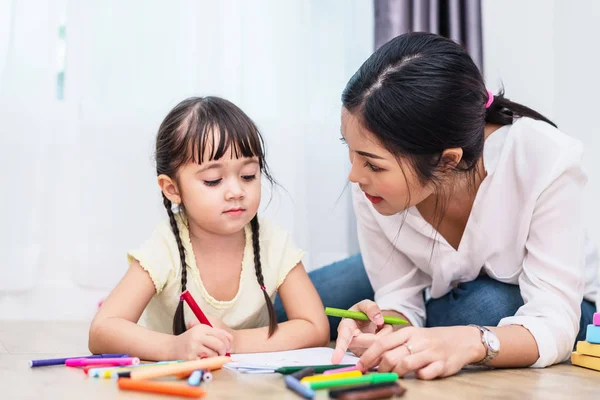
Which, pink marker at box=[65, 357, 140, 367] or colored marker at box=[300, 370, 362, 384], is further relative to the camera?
pink marker at box=[65, 357, 140, 367]

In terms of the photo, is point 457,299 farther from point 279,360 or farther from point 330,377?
point 330,377

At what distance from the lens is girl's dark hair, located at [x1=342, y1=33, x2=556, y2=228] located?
3.73ft

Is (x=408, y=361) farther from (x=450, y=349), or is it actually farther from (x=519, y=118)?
(x=519, y=118)

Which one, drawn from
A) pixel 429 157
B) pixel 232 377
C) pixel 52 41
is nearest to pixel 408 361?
pixel 232 377

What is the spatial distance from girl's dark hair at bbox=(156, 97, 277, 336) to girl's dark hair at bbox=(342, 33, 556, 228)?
23 centimetres

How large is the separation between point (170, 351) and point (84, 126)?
1.20 metres

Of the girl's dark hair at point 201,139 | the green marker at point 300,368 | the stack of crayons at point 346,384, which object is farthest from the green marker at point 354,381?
the girl's dark hair at point 201,139

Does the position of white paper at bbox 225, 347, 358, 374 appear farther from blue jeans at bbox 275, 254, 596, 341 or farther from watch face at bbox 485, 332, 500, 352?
blue jeans at bbox 275, 254, 596, 341

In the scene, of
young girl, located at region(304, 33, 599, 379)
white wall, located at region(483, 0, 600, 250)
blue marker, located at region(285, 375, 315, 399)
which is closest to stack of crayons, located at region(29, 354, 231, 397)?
blue marker, located at region(285, 375, 315, 399)

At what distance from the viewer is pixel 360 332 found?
115 centimetres

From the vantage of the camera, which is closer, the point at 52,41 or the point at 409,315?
the point at 409,315

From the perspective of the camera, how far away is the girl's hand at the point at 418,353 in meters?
0.96

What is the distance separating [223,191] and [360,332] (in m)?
0.37

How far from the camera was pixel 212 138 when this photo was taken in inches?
52.2
